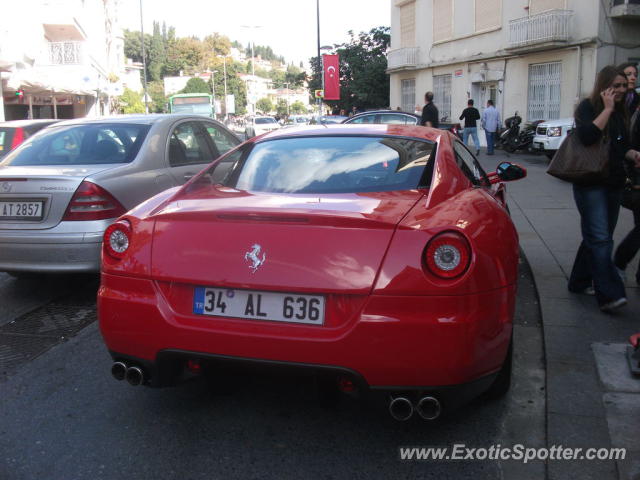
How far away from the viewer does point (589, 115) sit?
4.51 m

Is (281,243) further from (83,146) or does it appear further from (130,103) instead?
(130,103)

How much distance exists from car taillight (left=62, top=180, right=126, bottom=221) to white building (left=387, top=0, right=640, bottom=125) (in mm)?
19272

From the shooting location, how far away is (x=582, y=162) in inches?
178

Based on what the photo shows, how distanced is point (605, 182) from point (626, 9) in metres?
18.5

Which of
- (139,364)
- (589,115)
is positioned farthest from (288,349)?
(589,115)

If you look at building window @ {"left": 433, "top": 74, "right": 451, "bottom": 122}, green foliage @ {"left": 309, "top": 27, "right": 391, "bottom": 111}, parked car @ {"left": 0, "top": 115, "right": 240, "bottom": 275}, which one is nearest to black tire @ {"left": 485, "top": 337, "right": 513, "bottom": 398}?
parked car @ {"left": 0, "top": 115, "right": 240, "bottom": 275}

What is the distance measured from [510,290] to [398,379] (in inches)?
27.6

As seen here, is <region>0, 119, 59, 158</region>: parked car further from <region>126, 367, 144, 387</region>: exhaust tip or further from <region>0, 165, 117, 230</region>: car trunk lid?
<region>126, 367, 144, 387</region>: exhaust tip

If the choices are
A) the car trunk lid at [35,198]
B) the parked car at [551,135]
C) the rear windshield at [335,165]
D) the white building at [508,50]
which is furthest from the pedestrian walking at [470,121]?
the rear windshield at [335,165]

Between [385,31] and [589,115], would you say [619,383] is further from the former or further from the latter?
[385,31]

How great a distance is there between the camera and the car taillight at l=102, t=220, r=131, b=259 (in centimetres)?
307

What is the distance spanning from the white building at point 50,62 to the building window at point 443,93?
15.4 metres

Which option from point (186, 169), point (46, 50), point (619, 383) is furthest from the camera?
point (46, 50)

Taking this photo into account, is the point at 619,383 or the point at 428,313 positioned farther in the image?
the point at 619,383
